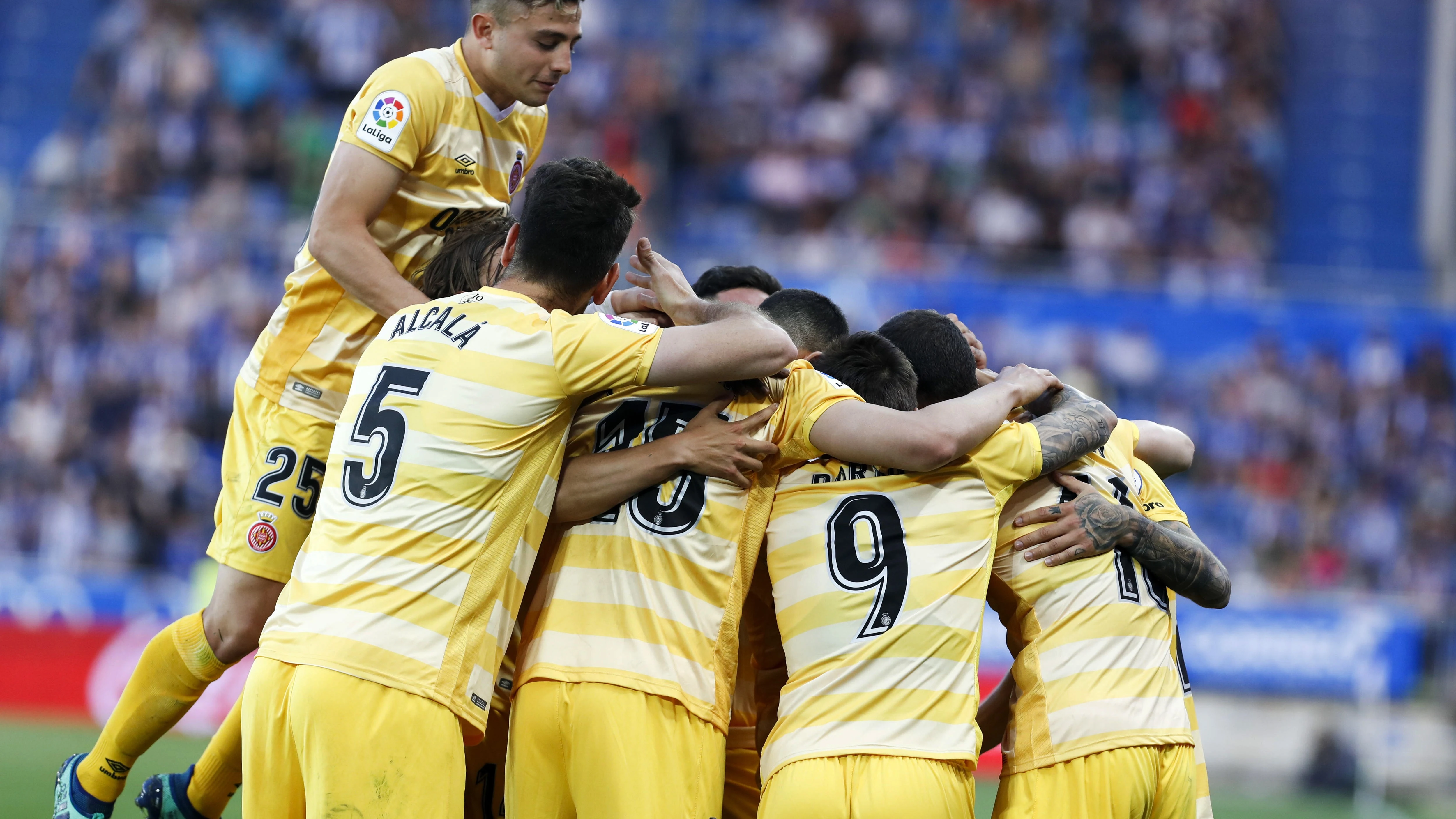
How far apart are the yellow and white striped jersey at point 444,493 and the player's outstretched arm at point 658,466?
115 millimetres

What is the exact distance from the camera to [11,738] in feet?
34.1

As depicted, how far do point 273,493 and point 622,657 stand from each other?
158 cm

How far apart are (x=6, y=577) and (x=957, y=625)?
995cm

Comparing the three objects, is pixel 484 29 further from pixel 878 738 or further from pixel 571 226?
pixel 878 738

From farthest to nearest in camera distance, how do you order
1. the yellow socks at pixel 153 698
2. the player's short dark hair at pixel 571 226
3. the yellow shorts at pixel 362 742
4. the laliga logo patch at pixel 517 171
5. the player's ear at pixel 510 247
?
the laliga logo patch at pixel 517 171
the yellow socks at pixel 153 698
the player's ear at pixel 510 247
the player's short dark hair at pixel 571 226
the yellow shorts at pixel 362 742

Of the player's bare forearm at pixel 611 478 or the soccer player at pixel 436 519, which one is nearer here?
the soccer player at pixel 436 519

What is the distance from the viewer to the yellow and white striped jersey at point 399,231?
4781 mm

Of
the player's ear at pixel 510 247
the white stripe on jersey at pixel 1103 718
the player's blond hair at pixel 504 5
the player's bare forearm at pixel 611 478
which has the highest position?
the player's blond hair at pixel 504 5

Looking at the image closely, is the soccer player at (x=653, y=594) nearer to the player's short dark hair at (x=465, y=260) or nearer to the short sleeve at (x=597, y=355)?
the short sleeve at (x=597, y=355)

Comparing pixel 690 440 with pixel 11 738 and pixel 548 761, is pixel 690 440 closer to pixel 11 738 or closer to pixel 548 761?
pixel 548 761

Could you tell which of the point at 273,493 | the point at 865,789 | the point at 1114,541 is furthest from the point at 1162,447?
the point at 273,493

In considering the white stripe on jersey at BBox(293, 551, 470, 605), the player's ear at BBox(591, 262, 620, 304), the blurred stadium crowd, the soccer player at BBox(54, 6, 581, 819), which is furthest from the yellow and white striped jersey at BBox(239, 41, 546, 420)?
the blurred stadium crowd

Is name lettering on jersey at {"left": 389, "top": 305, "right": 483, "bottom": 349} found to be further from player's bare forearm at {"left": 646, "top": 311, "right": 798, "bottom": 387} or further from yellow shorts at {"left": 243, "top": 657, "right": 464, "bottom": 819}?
yellow shorts at {"left": 243, "top": 657, "right": 464, "bottom": 819}

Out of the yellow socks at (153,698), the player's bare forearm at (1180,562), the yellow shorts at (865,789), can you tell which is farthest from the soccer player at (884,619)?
the yellow socks at (153,698)
